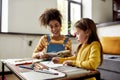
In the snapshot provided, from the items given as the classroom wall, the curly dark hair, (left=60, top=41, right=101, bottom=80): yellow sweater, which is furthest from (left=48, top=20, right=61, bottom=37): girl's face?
the classroom wall

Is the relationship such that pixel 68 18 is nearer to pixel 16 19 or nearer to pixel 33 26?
Result: pixel 33 26

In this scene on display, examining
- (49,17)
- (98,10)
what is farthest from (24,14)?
(98,10)

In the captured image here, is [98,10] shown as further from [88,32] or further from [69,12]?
[88,32]

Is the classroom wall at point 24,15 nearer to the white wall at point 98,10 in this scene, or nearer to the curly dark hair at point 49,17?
the white wall at point 98,10

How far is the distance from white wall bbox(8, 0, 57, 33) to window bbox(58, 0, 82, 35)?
0.76 m

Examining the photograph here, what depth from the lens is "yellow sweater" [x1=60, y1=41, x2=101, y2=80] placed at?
0.93 meters

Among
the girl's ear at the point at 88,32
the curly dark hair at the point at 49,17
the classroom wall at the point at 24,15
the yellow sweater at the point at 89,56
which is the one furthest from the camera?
the classroom wall at the point at 24,15

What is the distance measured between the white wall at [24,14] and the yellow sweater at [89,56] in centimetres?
202

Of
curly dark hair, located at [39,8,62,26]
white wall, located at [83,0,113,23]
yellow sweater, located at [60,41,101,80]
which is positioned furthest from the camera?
white wall, located at [83,0,113,23]

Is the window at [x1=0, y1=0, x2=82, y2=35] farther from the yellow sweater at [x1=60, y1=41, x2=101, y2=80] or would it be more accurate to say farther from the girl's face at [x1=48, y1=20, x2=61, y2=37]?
the yellow sweater at [x1=60, y1=41, x2=101, y2=80]

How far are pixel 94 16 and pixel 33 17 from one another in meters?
1.81

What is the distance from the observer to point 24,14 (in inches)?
120

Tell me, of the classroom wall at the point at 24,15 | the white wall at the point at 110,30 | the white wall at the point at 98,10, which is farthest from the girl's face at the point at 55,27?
the white wall at the point at 98,10

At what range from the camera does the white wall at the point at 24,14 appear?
292 cm
